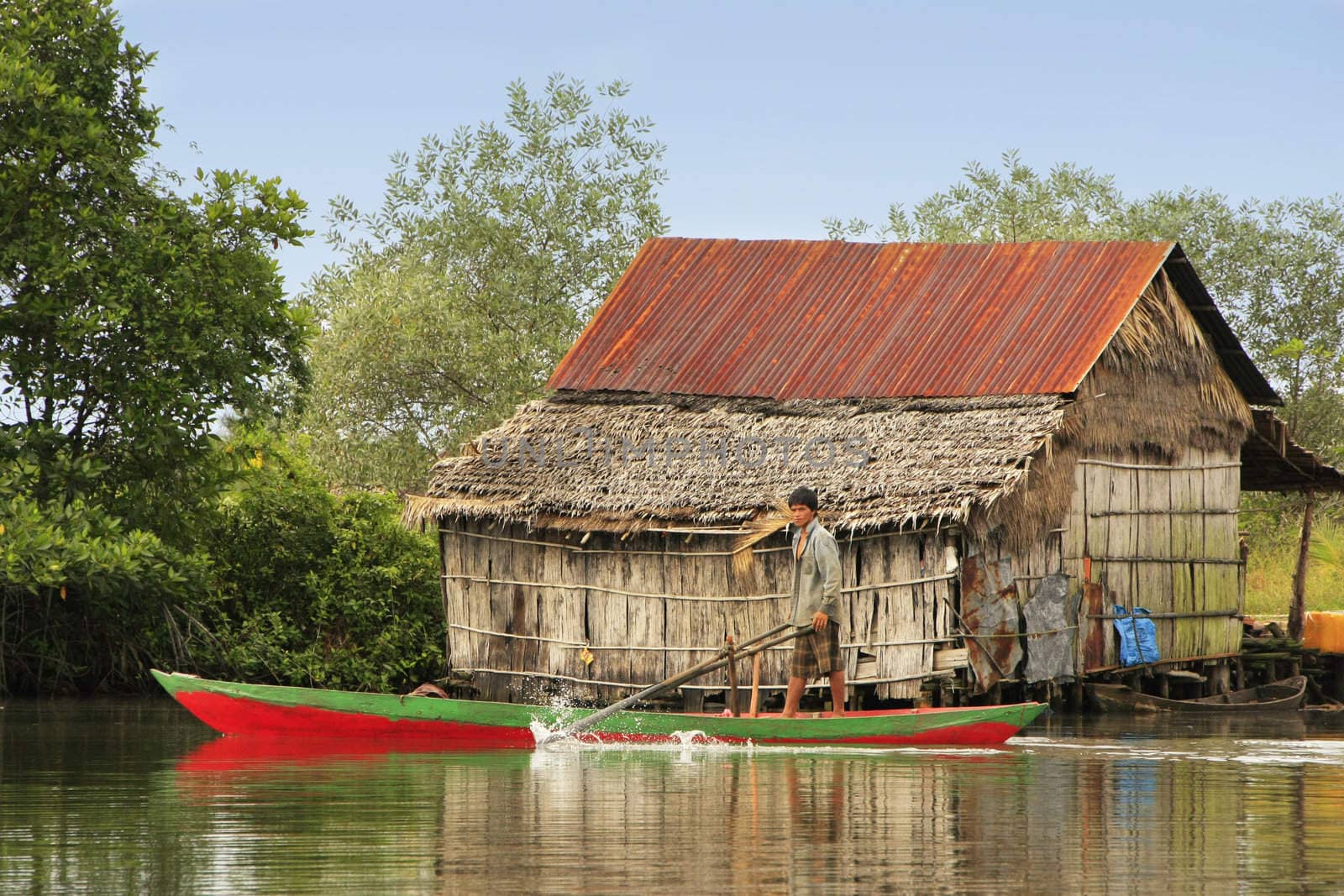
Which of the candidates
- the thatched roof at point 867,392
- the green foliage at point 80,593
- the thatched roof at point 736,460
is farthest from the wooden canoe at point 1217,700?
the green foliage at point 80,593

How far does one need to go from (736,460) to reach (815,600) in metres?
3.97

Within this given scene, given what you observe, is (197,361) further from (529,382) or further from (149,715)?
(529,382)

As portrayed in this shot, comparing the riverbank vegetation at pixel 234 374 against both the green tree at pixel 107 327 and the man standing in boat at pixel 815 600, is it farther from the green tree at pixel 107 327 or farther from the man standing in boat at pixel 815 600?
the man standing in boat at pixel 815 600

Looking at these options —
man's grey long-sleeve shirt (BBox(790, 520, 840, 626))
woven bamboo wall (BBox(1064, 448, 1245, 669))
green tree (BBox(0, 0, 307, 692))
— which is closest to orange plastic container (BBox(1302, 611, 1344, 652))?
woven bamboo wall (BBox(1064, 448, 1245, 669))

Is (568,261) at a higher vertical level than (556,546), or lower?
higher

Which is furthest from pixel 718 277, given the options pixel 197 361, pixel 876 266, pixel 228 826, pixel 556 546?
pixel 228 826

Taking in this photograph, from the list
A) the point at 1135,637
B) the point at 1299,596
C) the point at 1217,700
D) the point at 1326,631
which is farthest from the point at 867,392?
the point at 1299,596

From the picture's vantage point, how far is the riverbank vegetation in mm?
17797

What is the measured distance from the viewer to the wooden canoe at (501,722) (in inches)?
515

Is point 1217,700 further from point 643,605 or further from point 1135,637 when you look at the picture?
point 643,605

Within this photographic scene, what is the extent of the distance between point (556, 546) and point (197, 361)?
410 cm

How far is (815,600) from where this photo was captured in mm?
13711

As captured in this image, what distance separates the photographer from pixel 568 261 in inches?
1094

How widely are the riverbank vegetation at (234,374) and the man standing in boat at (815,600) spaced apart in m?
6.84
